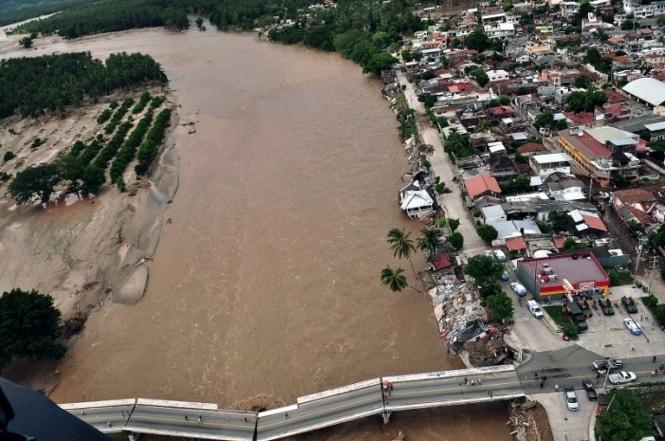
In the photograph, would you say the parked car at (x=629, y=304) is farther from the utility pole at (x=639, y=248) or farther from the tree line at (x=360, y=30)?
the tree line at (x=360, y=30)

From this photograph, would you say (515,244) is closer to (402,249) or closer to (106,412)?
(402,249)

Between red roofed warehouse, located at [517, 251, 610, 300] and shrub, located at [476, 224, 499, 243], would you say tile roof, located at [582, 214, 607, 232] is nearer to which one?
red roofed warehouse, located at [517, 251, 610, 300]

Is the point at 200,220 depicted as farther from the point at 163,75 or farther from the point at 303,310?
the point at 163,75

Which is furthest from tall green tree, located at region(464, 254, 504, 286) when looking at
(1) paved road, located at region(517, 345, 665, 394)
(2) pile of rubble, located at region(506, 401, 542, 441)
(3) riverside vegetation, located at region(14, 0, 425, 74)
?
(3) riverside vegetation, located at region(14, 0, 425, 74)

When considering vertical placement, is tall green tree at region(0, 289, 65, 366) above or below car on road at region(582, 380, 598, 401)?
below

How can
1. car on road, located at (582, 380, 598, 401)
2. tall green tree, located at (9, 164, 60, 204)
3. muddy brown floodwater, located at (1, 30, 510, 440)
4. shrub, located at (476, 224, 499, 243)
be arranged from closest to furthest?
1. car on road, located at (582, 380, 598, 401)
2. muddy brown floodwater, located at (1, 30, 510, 440)
3. shrub, located at (476, 224, 499, 243)
4. tall green tree, located at (9, 164, 60, 204)

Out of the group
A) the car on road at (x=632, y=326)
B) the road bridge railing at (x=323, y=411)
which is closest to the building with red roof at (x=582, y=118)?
the car on road at (x=632, y=326)

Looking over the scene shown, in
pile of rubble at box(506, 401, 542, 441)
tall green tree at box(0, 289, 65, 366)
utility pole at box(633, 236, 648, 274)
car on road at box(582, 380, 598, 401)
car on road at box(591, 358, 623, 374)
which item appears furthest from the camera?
utility pole at box(633, 236, 648, 274)
